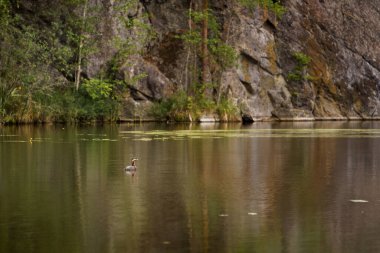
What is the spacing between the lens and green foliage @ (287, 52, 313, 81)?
2704 inches

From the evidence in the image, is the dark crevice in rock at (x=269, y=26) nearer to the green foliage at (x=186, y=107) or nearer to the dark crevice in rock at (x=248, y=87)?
the dark crevice in rock at (x=248, y=87)

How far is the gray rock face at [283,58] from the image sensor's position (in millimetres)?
60844

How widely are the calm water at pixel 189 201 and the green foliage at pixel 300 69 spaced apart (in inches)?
1724

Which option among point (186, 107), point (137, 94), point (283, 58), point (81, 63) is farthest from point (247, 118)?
point (81, 63)

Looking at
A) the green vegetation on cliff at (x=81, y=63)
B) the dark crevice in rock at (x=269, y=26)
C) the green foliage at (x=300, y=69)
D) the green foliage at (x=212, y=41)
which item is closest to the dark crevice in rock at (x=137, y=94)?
the green vegetation on cliff at (x=81, y=63)

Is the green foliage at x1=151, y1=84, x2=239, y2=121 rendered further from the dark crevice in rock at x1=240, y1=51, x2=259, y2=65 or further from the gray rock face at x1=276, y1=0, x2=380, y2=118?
the gray rock face at x1=276, y1=0, x2=380, y2=118

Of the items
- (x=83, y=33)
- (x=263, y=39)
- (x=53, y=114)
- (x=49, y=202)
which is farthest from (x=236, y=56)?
(x=49, y=202)

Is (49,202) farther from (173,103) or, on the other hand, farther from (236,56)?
(236,56)

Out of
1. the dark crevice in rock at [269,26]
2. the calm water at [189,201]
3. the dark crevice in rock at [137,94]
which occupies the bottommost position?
the calm water at [189,201]

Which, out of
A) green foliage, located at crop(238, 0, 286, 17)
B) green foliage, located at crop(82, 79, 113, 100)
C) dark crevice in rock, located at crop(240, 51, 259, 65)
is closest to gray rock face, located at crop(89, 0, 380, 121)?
dark crevice in rock, located at crop(240, 51, 259, 65)

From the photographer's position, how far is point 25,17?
5553 cm

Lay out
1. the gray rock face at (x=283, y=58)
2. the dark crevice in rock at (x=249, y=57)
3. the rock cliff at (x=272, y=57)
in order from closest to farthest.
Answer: the rock cliff at (x=272, y=57) < the gray rock face at (x=283, y=58) < the dark crevice in rock at (x=249, y=57)

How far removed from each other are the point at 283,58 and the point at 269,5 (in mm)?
4871

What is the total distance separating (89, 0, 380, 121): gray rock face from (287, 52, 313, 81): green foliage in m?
0.34
